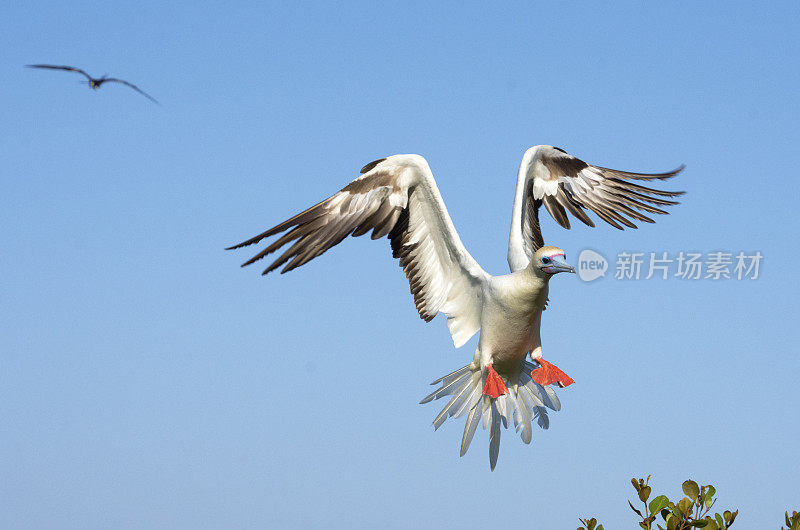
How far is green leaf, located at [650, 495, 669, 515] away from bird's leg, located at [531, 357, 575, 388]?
2919 mm

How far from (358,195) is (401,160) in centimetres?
53

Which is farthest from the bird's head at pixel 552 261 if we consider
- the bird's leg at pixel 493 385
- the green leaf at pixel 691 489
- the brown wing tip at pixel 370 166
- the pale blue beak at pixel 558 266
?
Result: the green leaf at pixel 691 489

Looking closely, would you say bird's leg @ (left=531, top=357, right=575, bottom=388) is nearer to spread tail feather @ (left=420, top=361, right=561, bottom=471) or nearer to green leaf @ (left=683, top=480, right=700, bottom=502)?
spread tail feather @ (left=420, top=361, right=561, bottom=471)


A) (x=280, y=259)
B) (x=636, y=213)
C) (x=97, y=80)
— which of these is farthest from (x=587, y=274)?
(x=97, y=80)

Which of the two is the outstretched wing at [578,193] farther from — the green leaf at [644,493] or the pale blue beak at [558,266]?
the green leaf at [644,493]

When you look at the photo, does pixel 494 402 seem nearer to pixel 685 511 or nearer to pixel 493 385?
pixel 493 385

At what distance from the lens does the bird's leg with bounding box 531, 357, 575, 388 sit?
25.7 feet

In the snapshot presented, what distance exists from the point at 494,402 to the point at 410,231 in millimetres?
1902

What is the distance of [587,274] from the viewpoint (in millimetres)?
8281

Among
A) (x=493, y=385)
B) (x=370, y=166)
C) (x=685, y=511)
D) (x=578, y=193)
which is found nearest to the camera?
(x=685, y=511)

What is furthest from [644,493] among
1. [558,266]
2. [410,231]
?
[410,231]

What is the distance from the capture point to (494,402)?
838 centimetres

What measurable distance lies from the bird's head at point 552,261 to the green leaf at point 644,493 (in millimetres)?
2684

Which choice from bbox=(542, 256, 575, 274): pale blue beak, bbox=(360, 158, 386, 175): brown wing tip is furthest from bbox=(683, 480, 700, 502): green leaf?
bbox=(360, 158, 386, 175): brown wing tip
